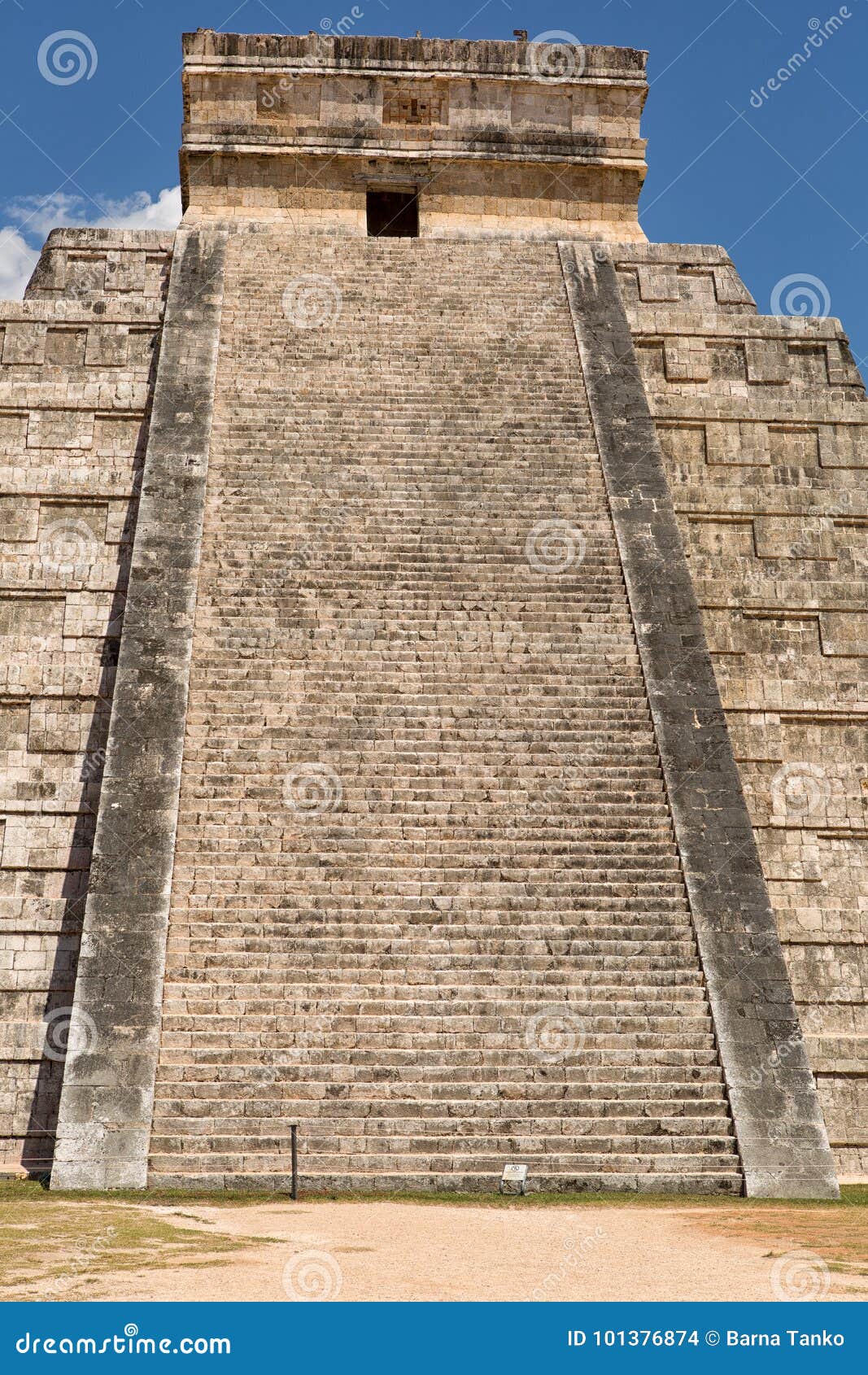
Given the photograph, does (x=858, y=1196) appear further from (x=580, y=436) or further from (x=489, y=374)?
(x=489, y=374)

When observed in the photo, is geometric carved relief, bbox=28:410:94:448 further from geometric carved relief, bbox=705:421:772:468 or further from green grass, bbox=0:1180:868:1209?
green grass, bbox=0:1180:868:1209

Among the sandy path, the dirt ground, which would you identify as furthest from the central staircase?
the sandy path

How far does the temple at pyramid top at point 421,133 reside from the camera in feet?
55.8

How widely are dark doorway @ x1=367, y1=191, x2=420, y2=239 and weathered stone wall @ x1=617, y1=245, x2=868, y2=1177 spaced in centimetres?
350

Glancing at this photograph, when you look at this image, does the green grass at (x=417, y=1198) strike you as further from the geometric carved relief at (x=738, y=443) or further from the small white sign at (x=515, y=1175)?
the geometric carved relief at (x=738, y=443)

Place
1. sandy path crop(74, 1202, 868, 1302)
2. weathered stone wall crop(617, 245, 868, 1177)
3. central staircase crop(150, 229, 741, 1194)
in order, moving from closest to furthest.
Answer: sandy path crop(74, 1202, 868, 1302) < central staircase crop(150, 229, 741, 1194) < weathered stone wall crop(617, 245, 868, 1177)

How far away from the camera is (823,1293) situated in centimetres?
521

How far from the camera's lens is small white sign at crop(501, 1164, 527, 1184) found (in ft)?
25.8

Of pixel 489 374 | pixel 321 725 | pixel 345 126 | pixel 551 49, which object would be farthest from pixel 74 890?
pixel 551 49

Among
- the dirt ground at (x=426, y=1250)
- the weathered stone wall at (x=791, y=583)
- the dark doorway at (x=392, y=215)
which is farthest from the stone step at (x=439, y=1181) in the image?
the dark doorway at (x=392, y=215)

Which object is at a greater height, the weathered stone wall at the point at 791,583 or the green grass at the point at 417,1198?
the weathered stone wall at the point at 791,583

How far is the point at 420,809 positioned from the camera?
33.2 feet

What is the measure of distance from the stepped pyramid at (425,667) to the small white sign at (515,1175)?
0.76 feet

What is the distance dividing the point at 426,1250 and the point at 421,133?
14534 millimetres
